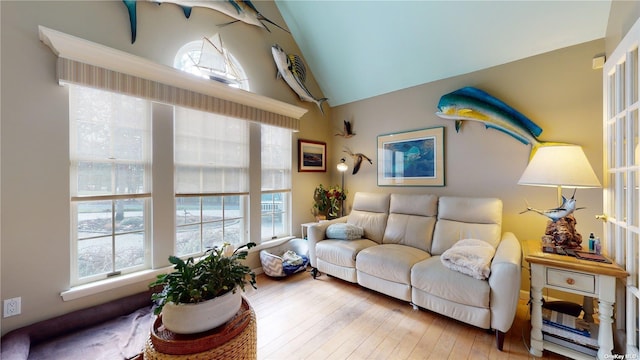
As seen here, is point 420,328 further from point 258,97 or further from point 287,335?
point 258,97

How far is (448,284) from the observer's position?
6.49 ft

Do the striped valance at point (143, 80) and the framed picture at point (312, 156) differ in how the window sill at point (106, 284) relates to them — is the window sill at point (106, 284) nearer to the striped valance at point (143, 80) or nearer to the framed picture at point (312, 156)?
the striped valance at point (143, 80)

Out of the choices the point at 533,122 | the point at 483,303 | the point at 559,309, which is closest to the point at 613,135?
the point at 533,122

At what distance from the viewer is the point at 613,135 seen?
67.8 inches

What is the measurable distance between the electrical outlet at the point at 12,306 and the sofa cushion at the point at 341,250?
2465 millimetres

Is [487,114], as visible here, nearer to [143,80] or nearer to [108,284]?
[143,80]

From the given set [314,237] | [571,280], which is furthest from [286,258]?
[571,280]

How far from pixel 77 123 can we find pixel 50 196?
61cm

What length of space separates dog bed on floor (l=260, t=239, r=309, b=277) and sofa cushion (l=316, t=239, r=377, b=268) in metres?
0.37

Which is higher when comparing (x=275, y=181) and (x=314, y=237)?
(x=275, y=181)

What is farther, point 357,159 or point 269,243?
point 357,159

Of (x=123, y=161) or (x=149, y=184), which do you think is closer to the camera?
(x=123, y=161)

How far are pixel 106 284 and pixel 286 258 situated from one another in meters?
1.81

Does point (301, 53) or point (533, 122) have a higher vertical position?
point (301, 53)
